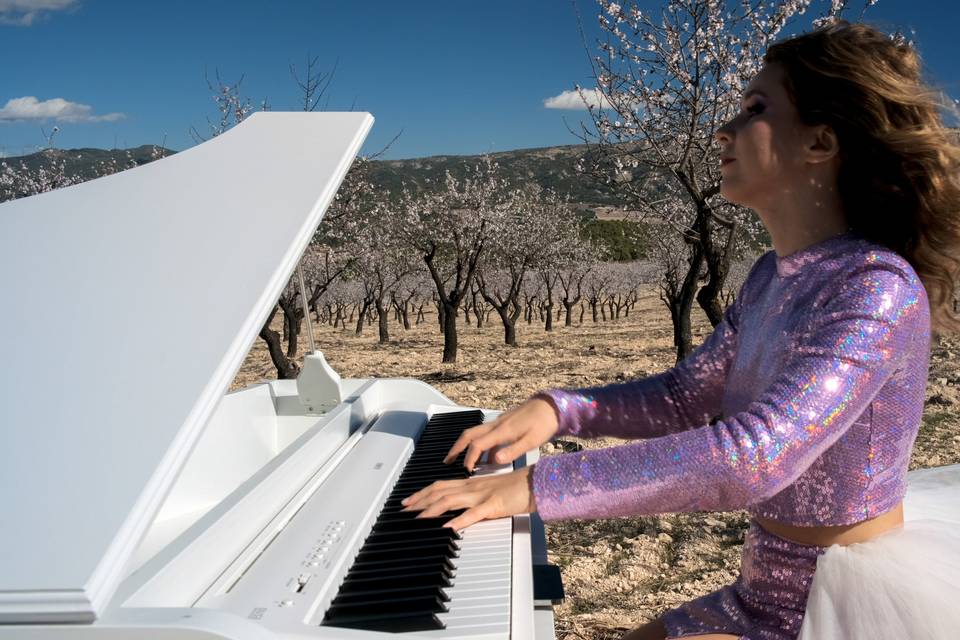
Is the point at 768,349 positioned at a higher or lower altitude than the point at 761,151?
lower

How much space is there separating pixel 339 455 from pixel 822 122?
1468 millimetres

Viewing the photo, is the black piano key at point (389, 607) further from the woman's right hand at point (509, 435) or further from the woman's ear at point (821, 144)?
the woman's ear at point (821, 144)

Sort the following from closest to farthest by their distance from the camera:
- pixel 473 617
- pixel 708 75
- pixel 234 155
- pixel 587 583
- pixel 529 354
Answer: pixel 473 617, pixel 234 155, pixel 587 583, pixel 708 75, pixel 529 354

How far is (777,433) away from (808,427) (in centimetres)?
5

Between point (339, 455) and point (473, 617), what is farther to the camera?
point (339, 455)

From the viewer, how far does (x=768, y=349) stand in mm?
1496

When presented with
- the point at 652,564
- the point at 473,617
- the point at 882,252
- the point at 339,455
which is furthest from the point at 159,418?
the point at 652,564

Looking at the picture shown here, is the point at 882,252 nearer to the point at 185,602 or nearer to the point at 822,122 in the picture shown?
the point at 822,122

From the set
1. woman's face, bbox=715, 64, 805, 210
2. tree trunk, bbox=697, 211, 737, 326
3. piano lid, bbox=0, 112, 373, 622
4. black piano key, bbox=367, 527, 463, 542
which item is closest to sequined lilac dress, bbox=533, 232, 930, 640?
woman's face, bbox=715, 64, 805, 210

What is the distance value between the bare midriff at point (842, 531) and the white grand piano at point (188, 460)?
490mm

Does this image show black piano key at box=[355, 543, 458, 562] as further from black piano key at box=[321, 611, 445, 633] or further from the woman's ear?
the woman's ear

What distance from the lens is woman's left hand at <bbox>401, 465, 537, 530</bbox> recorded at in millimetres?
1383

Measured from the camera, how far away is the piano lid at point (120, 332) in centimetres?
112

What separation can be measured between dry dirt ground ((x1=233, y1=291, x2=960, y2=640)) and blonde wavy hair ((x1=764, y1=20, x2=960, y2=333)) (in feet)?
9.41
